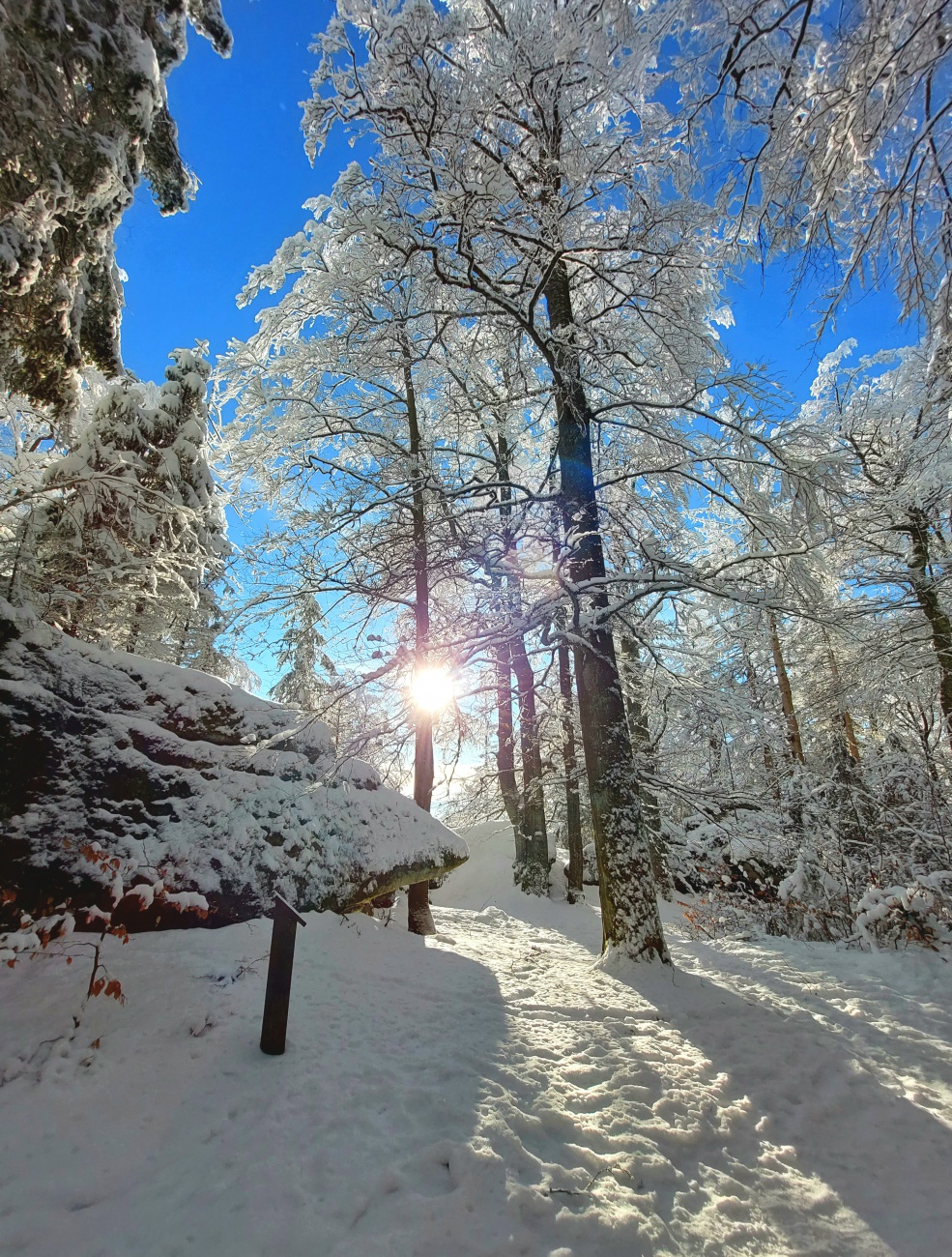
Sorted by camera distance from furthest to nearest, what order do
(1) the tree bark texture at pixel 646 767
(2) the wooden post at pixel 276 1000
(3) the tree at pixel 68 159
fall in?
1. (1) the tree bark texture at pixel 646 767
2. (3) the tree at pixel 68 159
3. (2) the wooden post at pixel 276 1000

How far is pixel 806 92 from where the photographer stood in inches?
124

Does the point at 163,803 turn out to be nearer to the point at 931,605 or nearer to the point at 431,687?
the point at 431,687

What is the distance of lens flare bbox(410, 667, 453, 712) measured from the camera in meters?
5.01

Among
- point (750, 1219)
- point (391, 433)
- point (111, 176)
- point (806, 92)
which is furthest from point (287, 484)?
point (750, 1219)

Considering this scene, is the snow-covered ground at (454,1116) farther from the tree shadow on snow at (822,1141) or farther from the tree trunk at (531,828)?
the tree trunk at (531,828)

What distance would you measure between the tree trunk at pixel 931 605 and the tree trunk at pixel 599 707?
665 centimetres

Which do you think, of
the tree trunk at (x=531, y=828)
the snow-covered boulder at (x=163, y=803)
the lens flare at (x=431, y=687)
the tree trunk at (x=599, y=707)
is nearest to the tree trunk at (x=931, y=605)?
the tree trunk at (x=599, y=707)

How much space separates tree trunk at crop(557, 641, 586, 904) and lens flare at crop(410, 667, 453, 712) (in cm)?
453

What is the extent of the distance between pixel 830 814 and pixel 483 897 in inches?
290

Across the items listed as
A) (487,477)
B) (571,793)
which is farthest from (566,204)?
(571,793)

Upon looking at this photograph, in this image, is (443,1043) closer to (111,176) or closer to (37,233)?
(37,233)

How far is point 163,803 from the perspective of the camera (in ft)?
16.0

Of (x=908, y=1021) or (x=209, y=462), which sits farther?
(x=209, y=462)

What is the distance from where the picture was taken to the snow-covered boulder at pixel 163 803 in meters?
4.14
